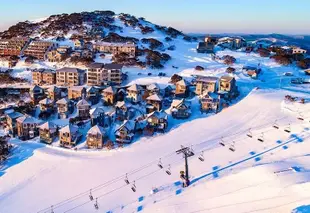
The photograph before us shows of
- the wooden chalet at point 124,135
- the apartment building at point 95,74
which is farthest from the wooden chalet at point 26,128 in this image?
the apartment building at point 95,74

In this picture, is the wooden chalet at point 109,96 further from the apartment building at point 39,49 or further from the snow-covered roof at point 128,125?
the apartment building at point 39,49

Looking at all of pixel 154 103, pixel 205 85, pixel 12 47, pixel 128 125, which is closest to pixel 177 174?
pixel 128 125

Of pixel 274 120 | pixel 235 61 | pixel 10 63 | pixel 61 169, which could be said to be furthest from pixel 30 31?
pixel 274 120

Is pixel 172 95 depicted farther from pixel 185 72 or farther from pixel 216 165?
pixel 216 165

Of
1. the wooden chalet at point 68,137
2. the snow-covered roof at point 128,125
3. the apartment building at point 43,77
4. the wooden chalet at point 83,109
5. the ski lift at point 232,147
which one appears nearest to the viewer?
the ski lift at point 232,147

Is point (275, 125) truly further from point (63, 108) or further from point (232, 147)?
point (63, 108)

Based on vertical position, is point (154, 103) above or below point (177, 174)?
above

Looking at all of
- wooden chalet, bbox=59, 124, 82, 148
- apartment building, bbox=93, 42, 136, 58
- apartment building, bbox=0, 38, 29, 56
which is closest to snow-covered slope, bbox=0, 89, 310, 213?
wooden chalet, bbox=59, 124, 82, 148
